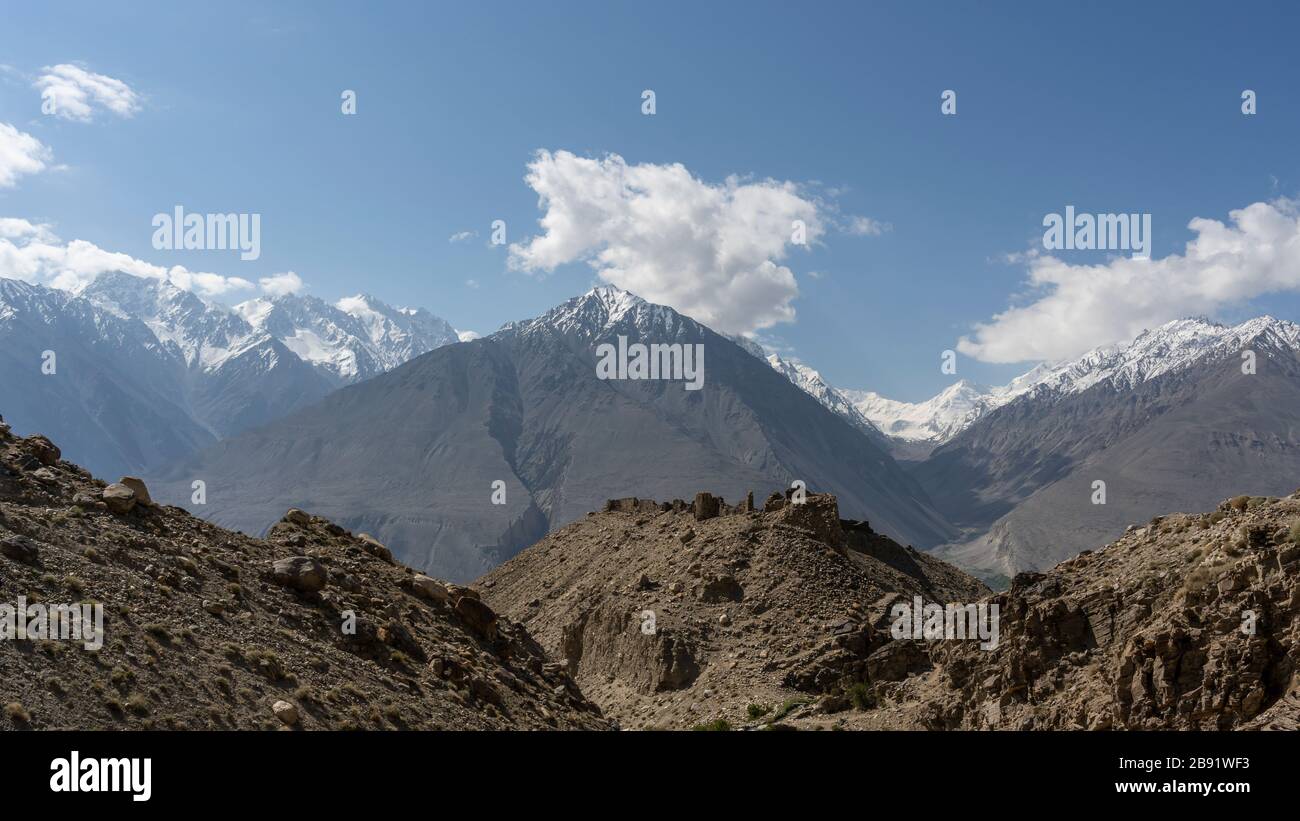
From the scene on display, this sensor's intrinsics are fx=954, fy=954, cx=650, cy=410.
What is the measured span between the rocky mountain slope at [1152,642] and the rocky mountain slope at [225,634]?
36.8 feet

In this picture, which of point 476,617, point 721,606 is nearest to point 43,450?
point 476,617

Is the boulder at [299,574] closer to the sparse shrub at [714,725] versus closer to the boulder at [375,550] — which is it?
the boulder at [375,550]

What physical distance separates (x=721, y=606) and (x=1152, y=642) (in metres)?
23.0

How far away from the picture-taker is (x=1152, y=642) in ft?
70.0

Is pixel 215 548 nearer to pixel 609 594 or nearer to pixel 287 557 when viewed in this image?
pixel 287 557

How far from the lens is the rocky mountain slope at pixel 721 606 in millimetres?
35344

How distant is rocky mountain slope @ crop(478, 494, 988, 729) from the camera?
35344mm

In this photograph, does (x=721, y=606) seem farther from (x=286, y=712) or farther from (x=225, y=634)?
(x=286, y=712)

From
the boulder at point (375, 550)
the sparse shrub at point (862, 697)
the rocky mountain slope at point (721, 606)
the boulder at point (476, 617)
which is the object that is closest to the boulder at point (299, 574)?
the boulder at point (476, 617)
